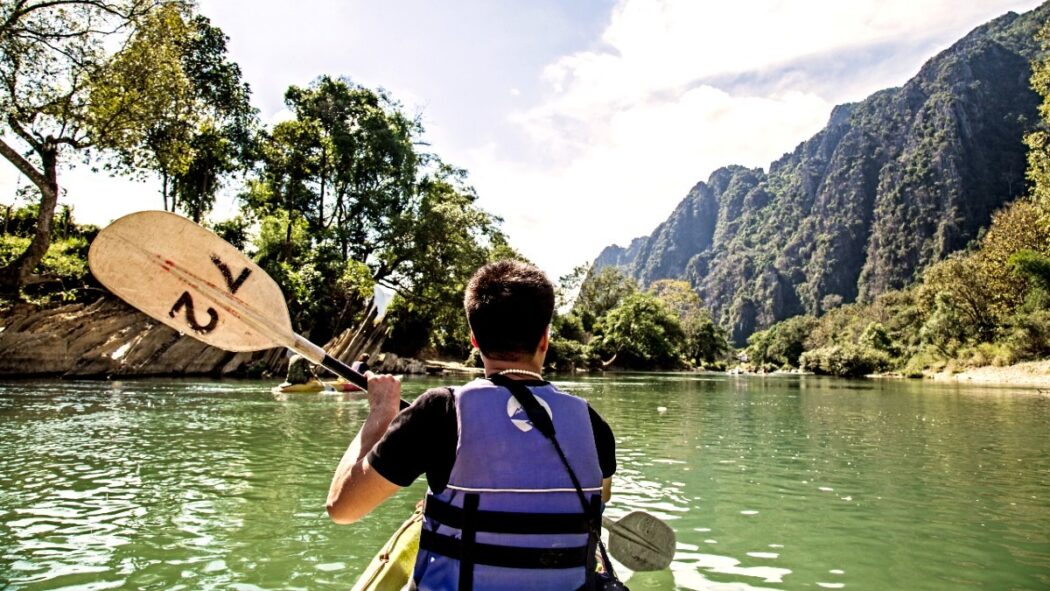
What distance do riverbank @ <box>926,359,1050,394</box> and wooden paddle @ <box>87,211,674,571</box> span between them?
41962mm

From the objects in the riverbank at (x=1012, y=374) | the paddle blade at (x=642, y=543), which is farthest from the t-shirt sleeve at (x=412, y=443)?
the riverbank at (x=1012, y=374)

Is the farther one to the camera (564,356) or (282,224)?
(564,356)

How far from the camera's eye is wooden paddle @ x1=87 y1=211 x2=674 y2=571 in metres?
3.10

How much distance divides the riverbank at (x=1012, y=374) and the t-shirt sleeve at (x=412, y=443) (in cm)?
4212

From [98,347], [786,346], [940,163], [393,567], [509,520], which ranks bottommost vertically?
[393,567]

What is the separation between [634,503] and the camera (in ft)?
22.0

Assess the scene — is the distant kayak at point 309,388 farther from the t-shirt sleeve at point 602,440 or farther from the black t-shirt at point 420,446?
the black t-shirt at point 420,446

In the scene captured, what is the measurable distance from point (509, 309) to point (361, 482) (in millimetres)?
716

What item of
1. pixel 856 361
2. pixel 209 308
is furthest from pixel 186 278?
pixel 856 361

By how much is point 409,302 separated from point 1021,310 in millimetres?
42373

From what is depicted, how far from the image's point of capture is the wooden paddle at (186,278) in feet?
10.2

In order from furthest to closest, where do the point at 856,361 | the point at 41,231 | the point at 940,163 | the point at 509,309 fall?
the point at 940,163 < the point at 856,361 < the point at 41,231 < the point at 509,309

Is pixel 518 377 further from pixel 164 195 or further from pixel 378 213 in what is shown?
pixel 378 213

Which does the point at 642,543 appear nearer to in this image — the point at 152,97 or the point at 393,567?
the point at 393,567
